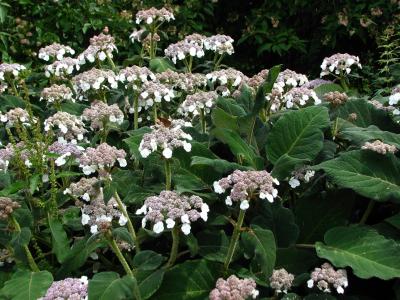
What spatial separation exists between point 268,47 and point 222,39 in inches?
96.5

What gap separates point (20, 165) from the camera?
2.22m

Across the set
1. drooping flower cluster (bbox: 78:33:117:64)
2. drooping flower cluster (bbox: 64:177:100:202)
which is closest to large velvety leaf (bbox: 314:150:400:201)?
drooping flower cluster (bbox: 64:177:100:202)

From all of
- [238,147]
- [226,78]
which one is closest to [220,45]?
[226,78]

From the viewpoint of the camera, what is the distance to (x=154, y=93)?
8.79 ft

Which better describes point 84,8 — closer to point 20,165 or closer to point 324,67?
point 324,67

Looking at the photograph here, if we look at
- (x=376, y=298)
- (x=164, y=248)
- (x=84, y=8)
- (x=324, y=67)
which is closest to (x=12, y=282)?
(x=164, y=248)

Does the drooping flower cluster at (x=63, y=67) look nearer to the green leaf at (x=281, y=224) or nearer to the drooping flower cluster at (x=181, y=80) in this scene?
the drooping flower cluster at (x=181, y=80)

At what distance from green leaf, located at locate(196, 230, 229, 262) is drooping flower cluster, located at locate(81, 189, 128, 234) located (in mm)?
264

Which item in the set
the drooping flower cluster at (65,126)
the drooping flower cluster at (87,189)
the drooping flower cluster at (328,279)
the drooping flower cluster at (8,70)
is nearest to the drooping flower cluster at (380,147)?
the drooping flower cluster at (328,279)

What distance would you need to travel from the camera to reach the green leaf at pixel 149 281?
1.88 m

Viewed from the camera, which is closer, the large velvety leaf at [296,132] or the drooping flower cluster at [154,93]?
the large velvety leaf at [296,132]

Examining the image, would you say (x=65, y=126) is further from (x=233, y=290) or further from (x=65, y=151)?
(x=233, y=290)

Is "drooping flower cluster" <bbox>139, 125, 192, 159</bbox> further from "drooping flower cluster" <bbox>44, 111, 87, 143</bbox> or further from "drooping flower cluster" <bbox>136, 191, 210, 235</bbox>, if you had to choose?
"drooping flower cluster" <bbox>44, 111, 87, 143</bbox>

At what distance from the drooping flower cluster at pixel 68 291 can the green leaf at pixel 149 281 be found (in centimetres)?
18
